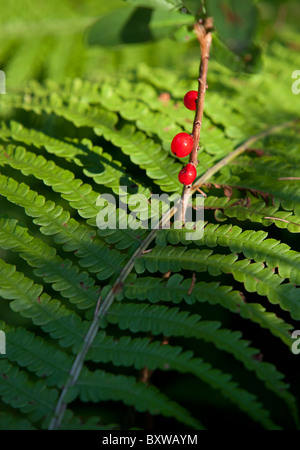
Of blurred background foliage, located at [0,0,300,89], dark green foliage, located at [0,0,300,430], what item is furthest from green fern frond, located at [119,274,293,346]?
blurred background foliage, located at [0,0,300,89]

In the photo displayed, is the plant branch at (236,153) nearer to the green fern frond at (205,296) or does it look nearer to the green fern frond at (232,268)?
the green fern frond at (232,268)

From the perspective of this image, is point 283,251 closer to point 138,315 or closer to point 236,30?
point 138,315

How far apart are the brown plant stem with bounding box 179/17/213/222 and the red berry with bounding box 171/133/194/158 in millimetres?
18

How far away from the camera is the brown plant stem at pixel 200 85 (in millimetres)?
1128

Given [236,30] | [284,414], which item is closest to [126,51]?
[236,30]

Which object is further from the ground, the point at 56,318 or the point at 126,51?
the point at 126,51

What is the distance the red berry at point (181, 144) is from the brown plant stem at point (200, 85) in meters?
0.02

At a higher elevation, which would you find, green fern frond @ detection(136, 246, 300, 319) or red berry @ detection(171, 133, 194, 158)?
red berry @ detection(171, 133, 194, 158)

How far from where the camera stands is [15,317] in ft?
6.51

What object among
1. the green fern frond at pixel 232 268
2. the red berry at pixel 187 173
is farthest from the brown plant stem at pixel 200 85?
the green fern frond at pixel 232 268

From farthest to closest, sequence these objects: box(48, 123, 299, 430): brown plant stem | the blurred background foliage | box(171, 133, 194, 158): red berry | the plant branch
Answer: the blurred background foliage, the plant branch, box(171, 133, 194, 158): red berry, box(48, 123, 299, 430): brown plant stem

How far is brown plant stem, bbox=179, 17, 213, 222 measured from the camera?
1.13 metres

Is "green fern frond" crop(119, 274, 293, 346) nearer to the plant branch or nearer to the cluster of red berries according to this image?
the cluster of red berries

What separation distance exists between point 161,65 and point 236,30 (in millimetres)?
1668
